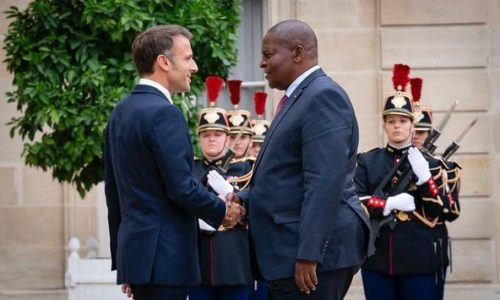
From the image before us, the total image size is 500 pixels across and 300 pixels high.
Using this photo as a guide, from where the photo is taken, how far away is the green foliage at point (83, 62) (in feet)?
34.1

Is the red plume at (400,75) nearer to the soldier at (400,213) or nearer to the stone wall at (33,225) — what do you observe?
the soldier at (400,213)

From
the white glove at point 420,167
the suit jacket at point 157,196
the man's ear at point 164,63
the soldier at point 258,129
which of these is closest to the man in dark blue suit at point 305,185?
the suit jacket at point 157,196

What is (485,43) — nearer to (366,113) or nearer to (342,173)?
(366,113)

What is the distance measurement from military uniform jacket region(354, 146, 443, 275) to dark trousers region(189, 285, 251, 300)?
838 mm

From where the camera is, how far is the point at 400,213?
32.5 feet

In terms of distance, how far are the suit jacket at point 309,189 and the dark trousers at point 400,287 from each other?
3.28 metres

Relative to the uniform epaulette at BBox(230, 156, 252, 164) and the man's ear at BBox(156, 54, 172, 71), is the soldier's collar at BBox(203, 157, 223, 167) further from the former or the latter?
the man's ear at BBox(156, 54, 172, 71)

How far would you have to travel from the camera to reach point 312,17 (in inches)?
513

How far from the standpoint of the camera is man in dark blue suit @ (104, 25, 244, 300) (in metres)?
6.60

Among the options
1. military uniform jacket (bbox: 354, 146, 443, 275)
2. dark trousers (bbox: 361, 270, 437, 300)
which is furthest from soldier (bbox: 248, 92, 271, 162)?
dark trousers (bbox: 361, 270, 437, 300)

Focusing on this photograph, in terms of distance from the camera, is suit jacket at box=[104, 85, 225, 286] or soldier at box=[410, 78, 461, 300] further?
soldier at box=[410, 78, 461, 300]

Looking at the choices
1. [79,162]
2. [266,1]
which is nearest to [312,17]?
[266,1]

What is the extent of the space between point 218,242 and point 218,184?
33.8 inches

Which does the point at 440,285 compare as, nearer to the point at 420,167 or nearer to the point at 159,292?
the point at 420,167
